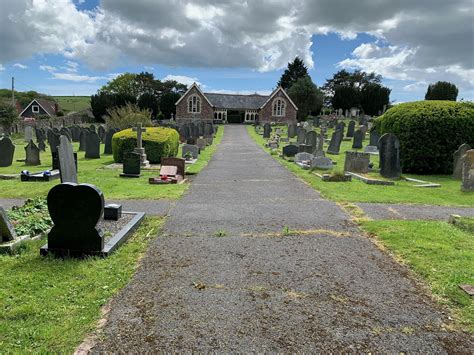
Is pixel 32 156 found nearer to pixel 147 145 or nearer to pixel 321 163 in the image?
pixel 147 145

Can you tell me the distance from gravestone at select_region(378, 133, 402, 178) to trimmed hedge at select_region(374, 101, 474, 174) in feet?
6.07

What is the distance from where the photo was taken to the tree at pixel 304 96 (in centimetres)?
6781

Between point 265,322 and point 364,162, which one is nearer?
point 265,322

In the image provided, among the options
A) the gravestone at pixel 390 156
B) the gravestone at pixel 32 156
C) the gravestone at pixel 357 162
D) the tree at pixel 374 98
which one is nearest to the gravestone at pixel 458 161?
the gravestone at pixel 390 156

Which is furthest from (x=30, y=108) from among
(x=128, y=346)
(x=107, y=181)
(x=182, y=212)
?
(x=128, y=346)

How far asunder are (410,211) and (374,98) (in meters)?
69.4

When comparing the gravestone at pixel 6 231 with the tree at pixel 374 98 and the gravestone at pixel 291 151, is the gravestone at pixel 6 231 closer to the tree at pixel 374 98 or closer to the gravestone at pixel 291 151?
the gravestone at pixel 291 151

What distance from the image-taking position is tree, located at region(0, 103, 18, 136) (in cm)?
3722

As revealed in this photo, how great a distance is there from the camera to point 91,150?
810 inches

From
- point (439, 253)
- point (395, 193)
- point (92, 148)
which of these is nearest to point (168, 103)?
point (92, 148)

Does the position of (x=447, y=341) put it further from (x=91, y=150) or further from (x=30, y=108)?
(x=30, y=108)

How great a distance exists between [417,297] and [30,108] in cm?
8555

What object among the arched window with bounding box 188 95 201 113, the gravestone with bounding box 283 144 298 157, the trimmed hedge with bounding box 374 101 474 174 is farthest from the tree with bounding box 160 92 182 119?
the trimmed hedge with bounding box 374 101 474 174

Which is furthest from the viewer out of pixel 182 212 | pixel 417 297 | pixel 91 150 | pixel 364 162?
pixel 91 150
